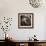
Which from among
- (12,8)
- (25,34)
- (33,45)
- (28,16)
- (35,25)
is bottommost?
(33,45)

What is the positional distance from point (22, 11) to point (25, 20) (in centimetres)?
32

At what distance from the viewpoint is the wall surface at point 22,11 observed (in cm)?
441

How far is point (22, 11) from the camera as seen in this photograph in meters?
4.45

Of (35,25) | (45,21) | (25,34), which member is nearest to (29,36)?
(25,34)

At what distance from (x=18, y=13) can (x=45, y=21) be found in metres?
0.93

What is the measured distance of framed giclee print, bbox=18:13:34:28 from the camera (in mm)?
4438

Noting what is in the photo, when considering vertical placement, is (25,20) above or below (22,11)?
below

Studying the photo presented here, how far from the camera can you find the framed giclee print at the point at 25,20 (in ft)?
14.6

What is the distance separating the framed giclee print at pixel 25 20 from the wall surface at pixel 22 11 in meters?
0.10

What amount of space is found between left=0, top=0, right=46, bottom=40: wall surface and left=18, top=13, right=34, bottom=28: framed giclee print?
0.10 m

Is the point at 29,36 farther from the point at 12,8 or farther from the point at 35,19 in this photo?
the point at 12,8

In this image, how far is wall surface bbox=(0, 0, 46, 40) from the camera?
14.5 feet

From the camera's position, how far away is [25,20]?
4.47 m

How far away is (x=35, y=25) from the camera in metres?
4.43
